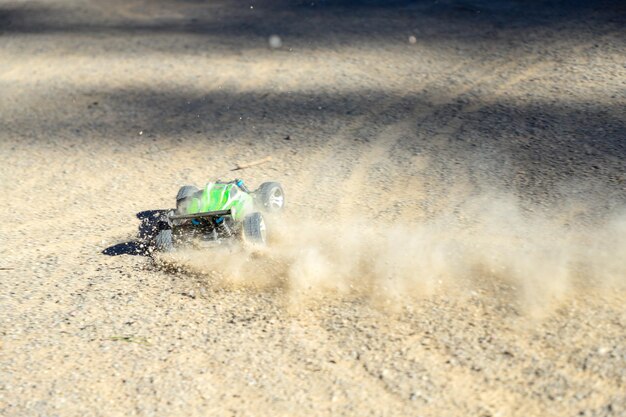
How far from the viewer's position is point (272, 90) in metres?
11.9

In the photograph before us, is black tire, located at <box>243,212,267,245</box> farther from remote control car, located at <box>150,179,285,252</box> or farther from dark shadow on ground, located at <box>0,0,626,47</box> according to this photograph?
dark shadow on ground, located at <box>0,0,626,47</box>

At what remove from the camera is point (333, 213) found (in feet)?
26.6

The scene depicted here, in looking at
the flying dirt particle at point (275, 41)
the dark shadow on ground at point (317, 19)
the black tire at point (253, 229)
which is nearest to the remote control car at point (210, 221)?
the black tire at point (253, 229)

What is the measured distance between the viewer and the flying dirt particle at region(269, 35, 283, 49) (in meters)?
13.9

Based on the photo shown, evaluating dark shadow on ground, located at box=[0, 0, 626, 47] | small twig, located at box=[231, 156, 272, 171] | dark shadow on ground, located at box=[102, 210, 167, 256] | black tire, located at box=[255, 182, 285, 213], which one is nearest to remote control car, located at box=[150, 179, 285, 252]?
dark shadow on ground, located at box=[102, 210, 167, 256]

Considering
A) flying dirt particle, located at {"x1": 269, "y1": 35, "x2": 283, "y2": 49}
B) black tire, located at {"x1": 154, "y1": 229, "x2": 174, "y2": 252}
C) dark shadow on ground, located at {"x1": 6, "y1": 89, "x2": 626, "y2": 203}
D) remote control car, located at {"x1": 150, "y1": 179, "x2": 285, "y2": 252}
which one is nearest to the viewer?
remote control car, located at {"x1": 150, "y1": 179, "x2": 285, "y2": 252}

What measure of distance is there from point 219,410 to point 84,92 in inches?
331

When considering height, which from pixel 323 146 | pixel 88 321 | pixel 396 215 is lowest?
pixel 88 321

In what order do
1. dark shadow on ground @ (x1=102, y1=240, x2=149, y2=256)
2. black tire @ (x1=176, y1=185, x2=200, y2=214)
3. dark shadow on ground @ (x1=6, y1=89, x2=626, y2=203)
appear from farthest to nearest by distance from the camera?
dark shadow on ground @ (x1=6, y1=89, x2=626, y2=203)
dark shadow on ground @ (x1=102, y1=240, x2=149, y2=256)
black tire @ (x1=176, y1=185, x2=200, y2=214)

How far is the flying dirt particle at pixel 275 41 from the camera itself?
1387cm

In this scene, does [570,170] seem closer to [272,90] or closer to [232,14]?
[272,90]

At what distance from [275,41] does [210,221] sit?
25.7ft

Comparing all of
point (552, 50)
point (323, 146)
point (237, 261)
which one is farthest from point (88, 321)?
point (552, 50)

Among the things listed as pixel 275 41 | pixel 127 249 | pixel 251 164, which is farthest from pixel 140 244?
pixel 275 41
